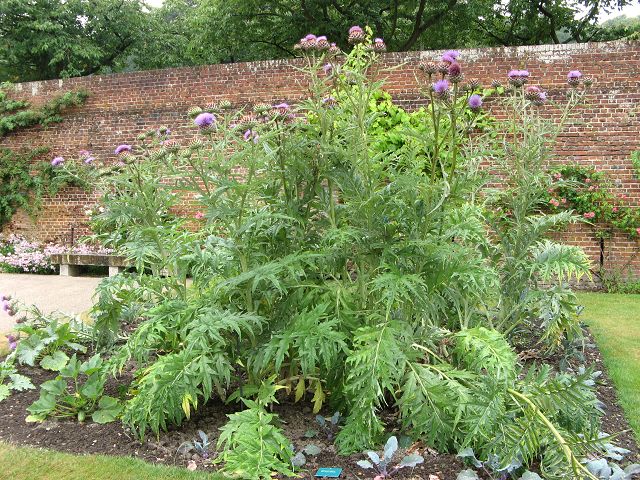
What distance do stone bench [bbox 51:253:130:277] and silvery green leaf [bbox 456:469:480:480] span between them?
7.84m

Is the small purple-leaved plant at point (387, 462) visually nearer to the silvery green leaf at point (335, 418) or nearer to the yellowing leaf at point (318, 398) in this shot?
the silvery green leaf at point (335, 418)

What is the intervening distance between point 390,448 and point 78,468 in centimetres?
149

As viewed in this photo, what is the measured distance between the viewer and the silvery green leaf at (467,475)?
8.48ft

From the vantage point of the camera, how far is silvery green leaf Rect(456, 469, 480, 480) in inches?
102

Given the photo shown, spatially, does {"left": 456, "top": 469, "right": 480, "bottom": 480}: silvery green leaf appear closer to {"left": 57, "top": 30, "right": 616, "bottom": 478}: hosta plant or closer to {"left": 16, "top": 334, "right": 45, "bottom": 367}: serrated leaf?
{"left": 57, "top": 30, "right": 616, "bottom": 478}: hosta plant

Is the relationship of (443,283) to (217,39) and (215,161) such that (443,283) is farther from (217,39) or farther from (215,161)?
(217,39)

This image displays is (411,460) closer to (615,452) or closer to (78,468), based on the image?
(615,452)

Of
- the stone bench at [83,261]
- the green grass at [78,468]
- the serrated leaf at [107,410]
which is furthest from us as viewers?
the stone bench at [83,261]

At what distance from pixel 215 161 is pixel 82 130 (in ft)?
29.2

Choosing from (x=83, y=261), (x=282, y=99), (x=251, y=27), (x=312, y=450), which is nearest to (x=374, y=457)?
(x=312, y=450)

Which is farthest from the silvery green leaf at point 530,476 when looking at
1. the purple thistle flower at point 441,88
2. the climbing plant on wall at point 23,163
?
the climbing plant on wall at point 23,163

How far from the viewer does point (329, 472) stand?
2.73 m

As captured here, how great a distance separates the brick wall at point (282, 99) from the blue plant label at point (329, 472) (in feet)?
16.8

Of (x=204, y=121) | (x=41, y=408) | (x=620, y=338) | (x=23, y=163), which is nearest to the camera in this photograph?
(x=204, y=121)
